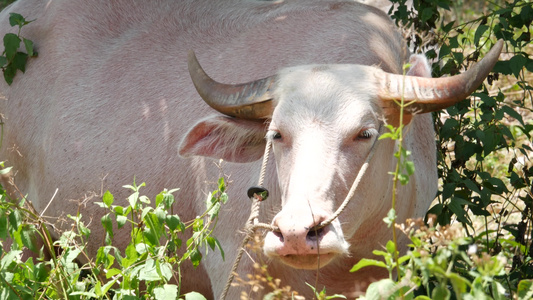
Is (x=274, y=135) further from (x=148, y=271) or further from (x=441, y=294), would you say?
(x=441, y=294)

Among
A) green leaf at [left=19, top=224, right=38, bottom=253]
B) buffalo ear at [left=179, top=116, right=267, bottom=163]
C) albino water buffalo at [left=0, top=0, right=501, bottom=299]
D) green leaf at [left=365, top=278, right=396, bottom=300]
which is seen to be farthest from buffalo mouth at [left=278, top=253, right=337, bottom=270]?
green leaf at [left=19, top=224, right=38, bottom=253]

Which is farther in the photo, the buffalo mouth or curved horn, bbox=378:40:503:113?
curved horn, bbox=378:40:503:113

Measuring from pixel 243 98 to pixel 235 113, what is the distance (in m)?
0.10

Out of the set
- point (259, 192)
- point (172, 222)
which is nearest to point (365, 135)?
point (259, 192)

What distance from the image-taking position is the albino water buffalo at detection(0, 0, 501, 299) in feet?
11.2

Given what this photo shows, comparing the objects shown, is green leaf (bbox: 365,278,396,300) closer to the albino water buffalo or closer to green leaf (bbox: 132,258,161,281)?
the albino water buffalo

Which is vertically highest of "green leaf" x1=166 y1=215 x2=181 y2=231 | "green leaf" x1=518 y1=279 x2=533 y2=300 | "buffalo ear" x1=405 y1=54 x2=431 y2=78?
"buffalo ear" x1=405 y1=54 x2=431 y2=78

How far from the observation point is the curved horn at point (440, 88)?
139 inches

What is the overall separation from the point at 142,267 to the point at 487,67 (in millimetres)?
1879

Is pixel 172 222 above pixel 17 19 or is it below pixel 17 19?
below

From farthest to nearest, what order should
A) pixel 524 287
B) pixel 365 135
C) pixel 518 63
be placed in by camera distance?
1. pixel 518 63
2. pixel 365 135
3. pixel 524 287

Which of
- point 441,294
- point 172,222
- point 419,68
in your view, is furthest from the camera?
point 419,68

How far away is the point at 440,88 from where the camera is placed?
3541 mm

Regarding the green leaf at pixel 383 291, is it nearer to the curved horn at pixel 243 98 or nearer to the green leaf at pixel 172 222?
the green leaf at pixel 172 222
